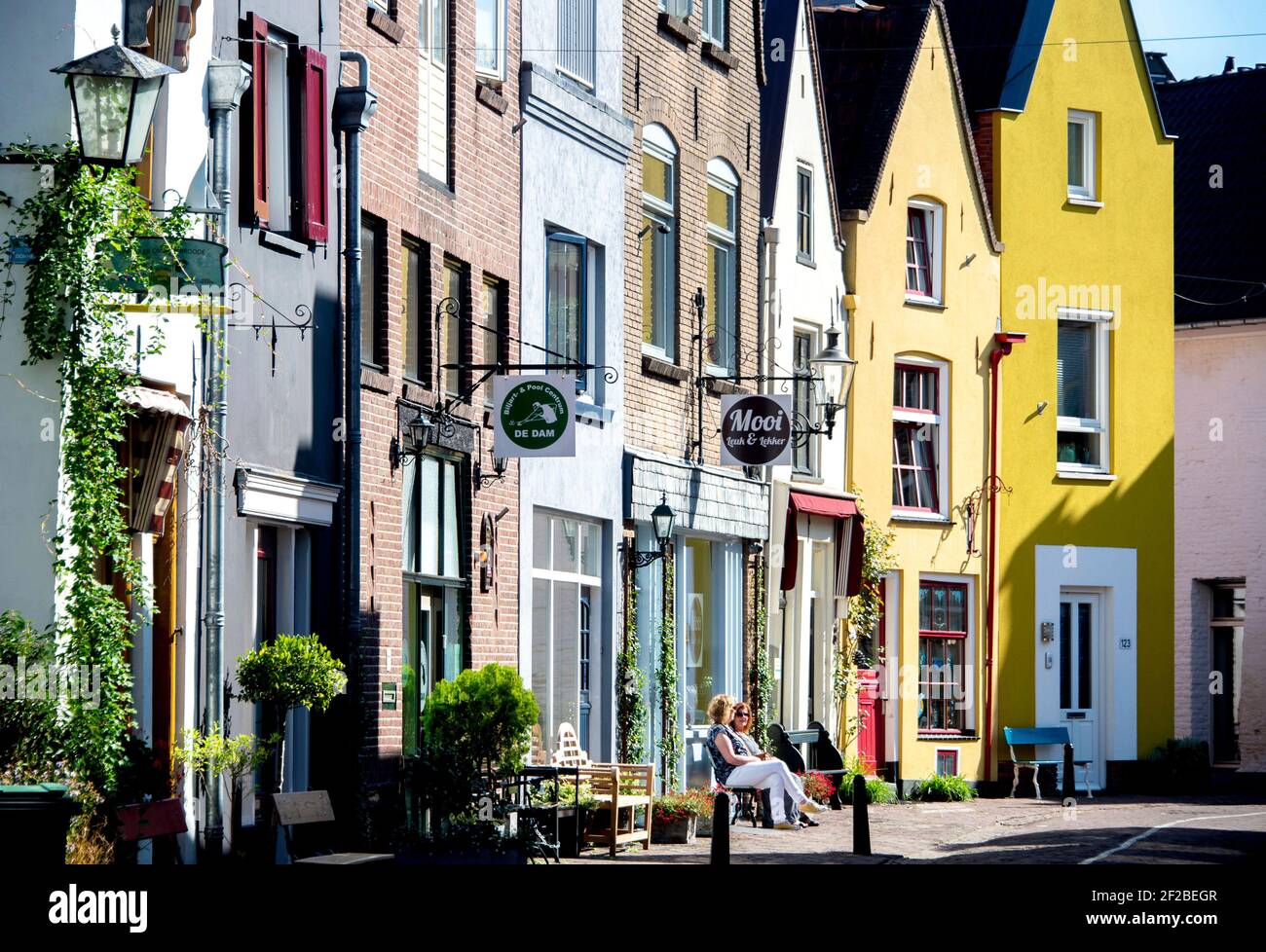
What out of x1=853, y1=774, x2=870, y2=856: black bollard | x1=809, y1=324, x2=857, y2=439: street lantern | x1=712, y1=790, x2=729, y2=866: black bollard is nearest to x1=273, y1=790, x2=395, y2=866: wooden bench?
x1=712, y1=790, x2=729, y2=866: black bollard

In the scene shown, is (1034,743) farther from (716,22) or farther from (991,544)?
(716,22)

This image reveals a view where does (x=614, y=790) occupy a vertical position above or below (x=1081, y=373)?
below

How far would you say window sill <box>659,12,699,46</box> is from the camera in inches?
946

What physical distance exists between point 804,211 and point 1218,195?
1228 centimetres

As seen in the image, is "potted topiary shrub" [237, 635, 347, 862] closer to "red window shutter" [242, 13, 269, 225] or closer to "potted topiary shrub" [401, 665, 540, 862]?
"potted topiary shrub" [401, 665, 540, 862]

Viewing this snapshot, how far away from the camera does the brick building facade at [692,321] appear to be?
76.6 feet

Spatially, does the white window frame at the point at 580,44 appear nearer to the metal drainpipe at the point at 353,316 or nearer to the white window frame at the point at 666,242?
the white window frame at the point at 666,242

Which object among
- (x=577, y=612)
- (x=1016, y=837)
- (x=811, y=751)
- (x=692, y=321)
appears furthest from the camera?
(x=811, y=751)

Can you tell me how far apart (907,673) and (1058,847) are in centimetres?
974

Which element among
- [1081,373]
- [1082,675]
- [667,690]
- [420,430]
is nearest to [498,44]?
[420,430]

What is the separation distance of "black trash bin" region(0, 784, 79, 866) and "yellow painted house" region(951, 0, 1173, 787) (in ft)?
70.0

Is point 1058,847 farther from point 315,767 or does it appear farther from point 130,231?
point 130,231

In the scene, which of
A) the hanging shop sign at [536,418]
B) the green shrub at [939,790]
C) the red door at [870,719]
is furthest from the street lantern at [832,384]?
the hanging shop sign at [536,418]

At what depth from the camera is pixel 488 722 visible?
1753 cm
